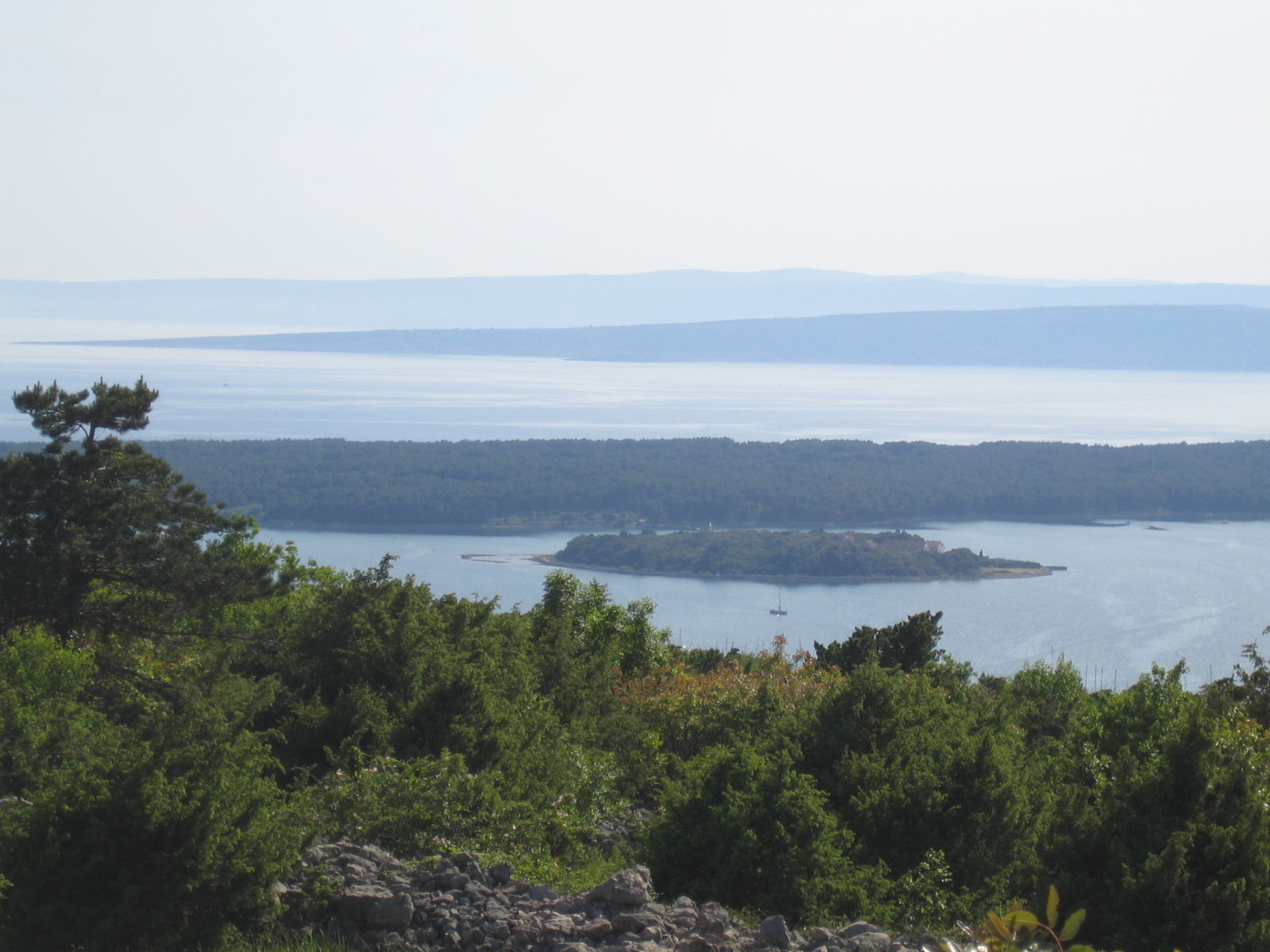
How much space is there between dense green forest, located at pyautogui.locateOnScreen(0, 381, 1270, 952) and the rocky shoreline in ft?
0.73

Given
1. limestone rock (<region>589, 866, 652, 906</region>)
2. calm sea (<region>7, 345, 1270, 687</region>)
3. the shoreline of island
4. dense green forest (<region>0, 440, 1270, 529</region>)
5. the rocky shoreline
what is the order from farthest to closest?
dense green forest (<region>0, 440, 1270, 529</region>) → the shoreline of island → calm sea (<region>7, 345, 1270, 687</region>) → limestone rock (<region>589, 866, 652, 906</region>) → the rocky shoreline

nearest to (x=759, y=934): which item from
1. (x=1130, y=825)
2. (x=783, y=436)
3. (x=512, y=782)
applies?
(x=1130, y=825)

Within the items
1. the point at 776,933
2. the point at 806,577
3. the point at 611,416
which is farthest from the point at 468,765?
the point at 611,416

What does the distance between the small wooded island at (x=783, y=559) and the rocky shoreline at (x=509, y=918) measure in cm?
7164

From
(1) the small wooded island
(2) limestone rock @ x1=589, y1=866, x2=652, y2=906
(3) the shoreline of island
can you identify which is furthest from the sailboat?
(2) limestone rock @ x1=589, y1=866, x2=652, y2=906

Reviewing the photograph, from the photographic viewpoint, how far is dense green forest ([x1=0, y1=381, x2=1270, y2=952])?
7.60m

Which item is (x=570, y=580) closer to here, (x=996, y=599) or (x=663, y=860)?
(x=663, y=860)

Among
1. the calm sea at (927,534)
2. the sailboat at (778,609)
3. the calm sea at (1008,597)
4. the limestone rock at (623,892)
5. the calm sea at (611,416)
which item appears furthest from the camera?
the calm sea at (611,416)

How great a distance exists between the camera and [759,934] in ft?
25.3

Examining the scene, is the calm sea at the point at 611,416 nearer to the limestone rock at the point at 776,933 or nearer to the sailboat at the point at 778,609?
the sailboat at the point at 778,609

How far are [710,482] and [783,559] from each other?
24.8 meters

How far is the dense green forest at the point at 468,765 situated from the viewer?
760cm

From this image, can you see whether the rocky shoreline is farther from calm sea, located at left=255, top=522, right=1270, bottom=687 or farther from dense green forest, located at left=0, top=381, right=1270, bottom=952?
calm sea, located at left=255, top=522, right=1270, bottom=687

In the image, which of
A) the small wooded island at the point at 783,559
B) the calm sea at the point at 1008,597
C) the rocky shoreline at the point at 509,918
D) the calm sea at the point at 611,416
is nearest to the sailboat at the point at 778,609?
the calm sea at the point at 1008,597
